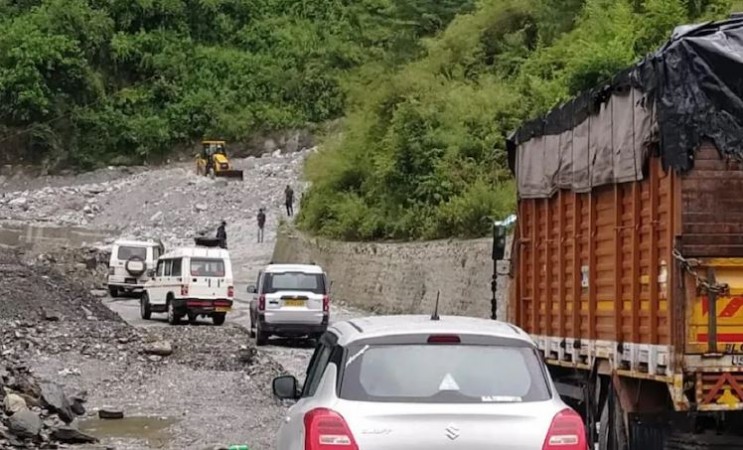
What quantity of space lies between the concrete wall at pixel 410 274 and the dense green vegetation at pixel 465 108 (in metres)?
0.84

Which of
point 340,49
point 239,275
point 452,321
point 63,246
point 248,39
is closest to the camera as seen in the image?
point 452,321

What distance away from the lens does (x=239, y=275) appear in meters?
49.7

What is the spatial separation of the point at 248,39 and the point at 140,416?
265ft

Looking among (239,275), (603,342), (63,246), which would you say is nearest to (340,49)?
(63,246)

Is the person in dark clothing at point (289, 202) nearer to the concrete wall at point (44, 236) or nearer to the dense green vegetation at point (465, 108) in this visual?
the dense green vegetation at point (465, 108)

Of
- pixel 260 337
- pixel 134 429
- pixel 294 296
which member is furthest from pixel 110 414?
pixel 260 337

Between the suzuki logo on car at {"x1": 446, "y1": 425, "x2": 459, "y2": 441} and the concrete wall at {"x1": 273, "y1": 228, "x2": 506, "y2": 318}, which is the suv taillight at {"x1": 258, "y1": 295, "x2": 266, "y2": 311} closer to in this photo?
the concrete wall at {"x1": 273, "y1": 228, "x2": 506, "y2": 318}

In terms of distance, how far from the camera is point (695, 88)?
33.0ft

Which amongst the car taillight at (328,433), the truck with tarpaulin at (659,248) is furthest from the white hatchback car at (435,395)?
the truck with tarpaulin at (659,248)

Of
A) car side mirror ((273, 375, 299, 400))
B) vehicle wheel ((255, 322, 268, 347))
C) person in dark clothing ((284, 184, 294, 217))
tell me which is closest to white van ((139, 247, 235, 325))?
vehicle wheel ((255, 322, 268, 347))

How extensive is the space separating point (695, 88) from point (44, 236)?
5530cm

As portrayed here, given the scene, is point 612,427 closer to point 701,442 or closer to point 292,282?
point 701,442

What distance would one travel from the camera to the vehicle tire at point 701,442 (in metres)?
10.2

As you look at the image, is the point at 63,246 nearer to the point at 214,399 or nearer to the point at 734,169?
the point at 214,399
